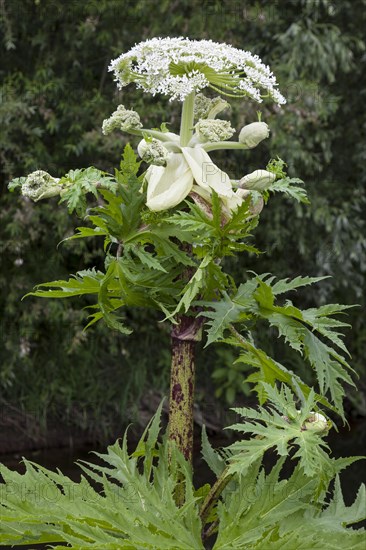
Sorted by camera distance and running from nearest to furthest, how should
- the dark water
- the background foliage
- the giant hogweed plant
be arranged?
the giant hogweed plant, the dark water, the background foliage

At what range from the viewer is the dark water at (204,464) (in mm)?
3830

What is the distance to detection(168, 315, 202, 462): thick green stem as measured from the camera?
53.0 inches

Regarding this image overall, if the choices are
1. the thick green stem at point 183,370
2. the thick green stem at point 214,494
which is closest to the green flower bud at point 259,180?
the thick green stem at point 183,370

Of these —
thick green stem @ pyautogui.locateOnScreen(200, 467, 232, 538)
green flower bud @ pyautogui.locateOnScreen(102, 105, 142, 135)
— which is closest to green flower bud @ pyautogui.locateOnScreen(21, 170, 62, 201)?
green flower bud @ pyautogui.locateOnScreen(102, 105, 142, 135)

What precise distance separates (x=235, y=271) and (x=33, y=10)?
1586mm

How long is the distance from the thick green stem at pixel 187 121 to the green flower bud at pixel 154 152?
0.08 meters

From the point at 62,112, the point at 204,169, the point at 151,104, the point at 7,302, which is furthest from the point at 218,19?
the point at 204,169

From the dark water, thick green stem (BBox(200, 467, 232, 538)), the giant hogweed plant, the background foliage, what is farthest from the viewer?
the background foliage

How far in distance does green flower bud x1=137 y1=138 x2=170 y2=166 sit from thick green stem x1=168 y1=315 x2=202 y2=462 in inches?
9.5

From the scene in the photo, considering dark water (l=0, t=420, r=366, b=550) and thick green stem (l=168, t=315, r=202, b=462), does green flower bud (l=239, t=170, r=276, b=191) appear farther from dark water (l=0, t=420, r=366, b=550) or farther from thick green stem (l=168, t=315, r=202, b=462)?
dark water (l=0, t=420, r=366, b=550)

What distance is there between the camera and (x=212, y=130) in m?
1.32

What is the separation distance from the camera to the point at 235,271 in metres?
4.64

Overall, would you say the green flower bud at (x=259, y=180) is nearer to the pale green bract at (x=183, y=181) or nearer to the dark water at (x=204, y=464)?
the pale green bract at (x=183, y=181)

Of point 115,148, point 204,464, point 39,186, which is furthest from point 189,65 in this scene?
point 204,464
